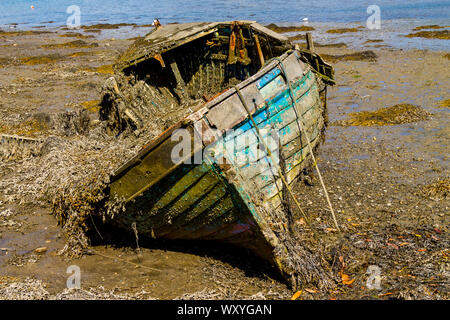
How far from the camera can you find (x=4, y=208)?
732cm

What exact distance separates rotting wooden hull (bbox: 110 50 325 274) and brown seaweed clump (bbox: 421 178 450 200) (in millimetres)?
3181

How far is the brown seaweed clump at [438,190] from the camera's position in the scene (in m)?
7.08

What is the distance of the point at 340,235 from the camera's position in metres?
5.25

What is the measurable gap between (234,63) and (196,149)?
205 inches

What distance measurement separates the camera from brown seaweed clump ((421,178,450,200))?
23.2 feet

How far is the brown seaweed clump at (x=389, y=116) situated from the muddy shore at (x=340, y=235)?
0.05 metres

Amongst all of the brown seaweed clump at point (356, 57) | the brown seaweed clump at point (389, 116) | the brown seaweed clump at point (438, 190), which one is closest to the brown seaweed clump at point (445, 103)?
the brown seaweed clump at point (389, 116)

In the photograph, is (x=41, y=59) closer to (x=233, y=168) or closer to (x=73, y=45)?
(x=73, y=45)

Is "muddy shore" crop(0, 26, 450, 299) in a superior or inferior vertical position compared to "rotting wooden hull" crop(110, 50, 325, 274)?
inferior

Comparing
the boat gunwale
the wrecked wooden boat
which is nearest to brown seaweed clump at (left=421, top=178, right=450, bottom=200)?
the wrecked wooden boat

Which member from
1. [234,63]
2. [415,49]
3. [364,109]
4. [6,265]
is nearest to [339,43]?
[415,49]

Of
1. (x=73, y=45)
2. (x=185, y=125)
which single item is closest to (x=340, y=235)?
(x=185, y=125)

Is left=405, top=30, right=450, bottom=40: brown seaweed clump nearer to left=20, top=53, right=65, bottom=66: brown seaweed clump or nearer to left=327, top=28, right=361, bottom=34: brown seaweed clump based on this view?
left=327, top=28, right=361, bottom=34: brown seaweed clump

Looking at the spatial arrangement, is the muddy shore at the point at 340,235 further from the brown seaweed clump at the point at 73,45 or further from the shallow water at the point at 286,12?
the shallow water at the point at 286,12
